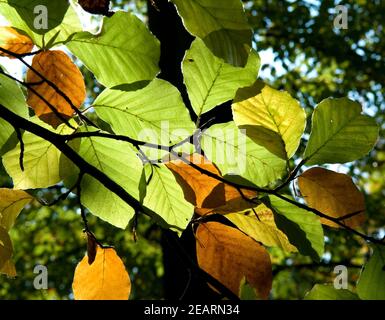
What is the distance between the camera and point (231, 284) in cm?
60

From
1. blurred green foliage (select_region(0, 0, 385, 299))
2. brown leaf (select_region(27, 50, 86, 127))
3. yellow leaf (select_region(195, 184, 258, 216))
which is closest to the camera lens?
yellow leaf (select_region(195, 184, 258, 216))

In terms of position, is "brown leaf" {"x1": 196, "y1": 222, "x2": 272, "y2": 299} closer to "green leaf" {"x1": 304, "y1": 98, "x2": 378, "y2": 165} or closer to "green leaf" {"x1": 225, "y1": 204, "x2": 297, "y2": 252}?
"green leaf" {"x1": 225, "y1": 204, "x2": 297, "y2": 252}

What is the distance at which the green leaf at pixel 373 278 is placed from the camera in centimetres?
53

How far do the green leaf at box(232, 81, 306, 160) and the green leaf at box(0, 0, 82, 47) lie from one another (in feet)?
0.65

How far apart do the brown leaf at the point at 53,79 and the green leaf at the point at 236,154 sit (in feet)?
0.65

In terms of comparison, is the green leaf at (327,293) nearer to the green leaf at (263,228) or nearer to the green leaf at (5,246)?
the green leaf at (263,228)

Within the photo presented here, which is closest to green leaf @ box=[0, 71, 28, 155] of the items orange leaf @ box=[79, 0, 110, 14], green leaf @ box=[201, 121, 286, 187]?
orange leaf @ box=[79, 0, 110, 14]

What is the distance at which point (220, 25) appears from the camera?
0.48 m

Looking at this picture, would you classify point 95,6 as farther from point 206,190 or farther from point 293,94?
point 293,94

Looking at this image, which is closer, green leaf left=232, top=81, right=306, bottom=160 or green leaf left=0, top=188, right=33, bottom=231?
green leaf left=232, top=81, right=306, bottom=160

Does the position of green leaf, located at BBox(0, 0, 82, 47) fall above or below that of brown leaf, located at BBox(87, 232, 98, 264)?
above

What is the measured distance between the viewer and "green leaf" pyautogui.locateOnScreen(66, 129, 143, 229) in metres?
0.65

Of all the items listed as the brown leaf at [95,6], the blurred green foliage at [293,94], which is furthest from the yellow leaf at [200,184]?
the blurred green foliage at [293,94]
